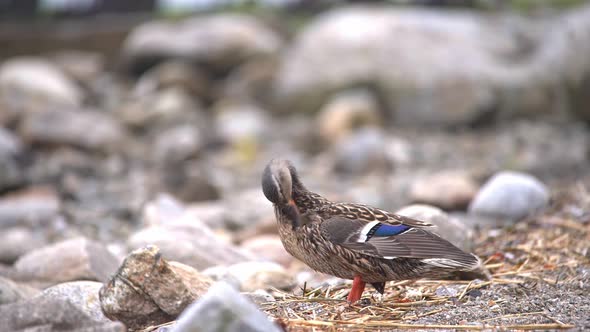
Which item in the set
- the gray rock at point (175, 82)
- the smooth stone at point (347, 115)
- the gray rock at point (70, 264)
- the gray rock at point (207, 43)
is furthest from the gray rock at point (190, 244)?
the gray rock at point (207, 43)

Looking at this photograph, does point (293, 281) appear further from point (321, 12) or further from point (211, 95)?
point (321, 12)

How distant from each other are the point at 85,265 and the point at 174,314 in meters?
1.35

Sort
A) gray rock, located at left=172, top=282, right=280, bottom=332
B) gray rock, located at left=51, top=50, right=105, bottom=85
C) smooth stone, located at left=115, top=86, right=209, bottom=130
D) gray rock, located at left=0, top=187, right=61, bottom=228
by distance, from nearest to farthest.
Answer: gray rock, located at left=172, top=282, right=280, bottom=332 → gray rock, located at left=0, top=187, right=61, bottom=228 → smooth stone, located at left=115, top=86, right=209, bottom=130 → gray rock, located at left=51, top=50, right=105, bottom=85

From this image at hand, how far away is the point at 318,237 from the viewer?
13.6ft

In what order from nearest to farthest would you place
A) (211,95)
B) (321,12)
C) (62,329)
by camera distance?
1. (62,329)
2. (211,95)
3. (321,12)

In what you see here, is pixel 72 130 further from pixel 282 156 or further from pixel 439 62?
pixel 439 62

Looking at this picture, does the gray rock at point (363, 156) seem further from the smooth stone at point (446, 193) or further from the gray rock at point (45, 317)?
the gray rock at point (45, 317)

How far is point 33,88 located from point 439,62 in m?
7.77

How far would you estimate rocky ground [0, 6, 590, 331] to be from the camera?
4.18 meters

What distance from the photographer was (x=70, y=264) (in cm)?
548

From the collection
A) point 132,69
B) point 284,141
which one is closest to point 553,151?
point 284,141

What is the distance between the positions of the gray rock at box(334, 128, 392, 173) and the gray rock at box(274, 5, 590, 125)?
2.60 m

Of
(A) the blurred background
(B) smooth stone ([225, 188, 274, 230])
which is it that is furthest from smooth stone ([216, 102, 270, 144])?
(B) smooth stone ([225, 188, 274, 230])

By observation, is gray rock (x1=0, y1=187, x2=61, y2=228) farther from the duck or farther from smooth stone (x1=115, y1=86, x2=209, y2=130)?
the duck
